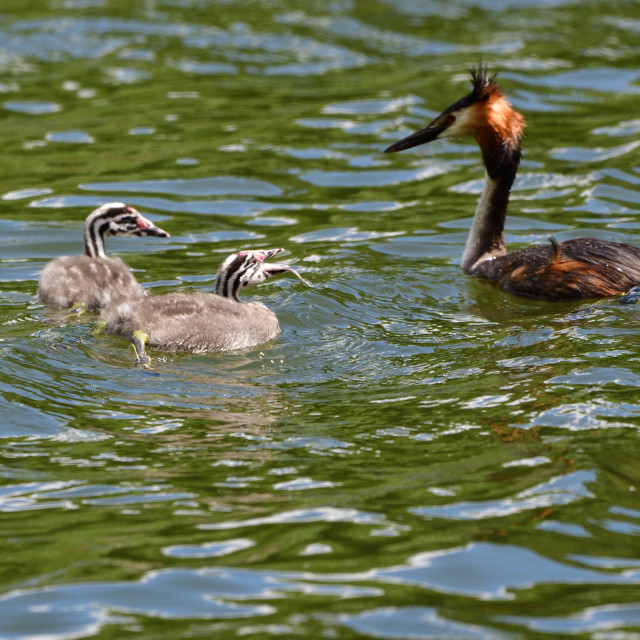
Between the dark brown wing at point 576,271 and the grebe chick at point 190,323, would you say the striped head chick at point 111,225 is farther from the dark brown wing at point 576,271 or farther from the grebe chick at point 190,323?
the dark brown wing at point 576,271

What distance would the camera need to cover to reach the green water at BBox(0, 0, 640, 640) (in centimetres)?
506

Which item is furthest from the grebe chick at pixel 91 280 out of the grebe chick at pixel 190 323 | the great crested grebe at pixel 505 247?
the great crested grebe at pixel 505 247

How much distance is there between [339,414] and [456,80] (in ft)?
32.5

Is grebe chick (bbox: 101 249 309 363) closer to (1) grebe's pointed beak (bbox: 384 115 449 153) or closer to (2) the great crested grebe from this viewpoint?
(2) the great crested grebe

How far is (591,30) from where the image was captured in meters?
18.2

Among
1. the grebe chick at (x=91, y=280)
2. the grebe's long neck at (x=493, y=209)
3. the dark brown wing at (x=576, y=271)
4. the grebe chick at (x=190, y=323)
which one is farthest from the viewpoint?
the grebe's long neck at (x=493, y=209)

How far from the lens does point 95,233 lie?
10.1 meters

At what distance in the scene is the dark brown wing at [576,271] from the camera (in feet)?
29.7

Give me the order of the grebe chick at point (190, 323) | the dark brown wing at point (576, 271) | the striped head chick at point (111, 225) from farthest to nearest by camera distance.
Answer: the striped head chick at point (111, 225) → the dark brown wing at point (576, 271) → the grebe chick at point (190, 323)

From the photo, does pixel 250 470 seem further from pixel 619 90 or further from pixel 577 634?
pixel 619 90

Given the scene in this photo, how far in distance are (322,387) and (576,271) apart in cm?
267

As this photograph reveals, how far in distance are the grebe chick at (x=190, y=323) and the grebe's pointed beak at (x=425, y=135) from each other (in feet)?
8.31

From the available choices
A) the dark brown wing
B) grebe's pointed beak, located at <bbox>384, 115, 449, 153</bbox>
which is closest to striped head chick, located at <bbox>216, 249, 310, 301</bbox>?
the dark brown wing

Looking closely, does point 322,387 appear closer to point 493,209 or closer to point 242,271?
point 242,271
